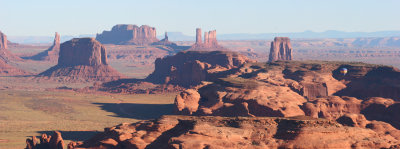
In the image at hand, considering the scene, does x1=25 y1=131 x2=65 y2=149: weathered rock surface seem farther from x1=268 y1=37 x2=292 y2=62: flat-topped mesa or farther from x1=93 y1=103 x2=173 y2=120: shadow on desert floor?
x1=268 y1=37 x2=292 y2=62: flat-topped mesa


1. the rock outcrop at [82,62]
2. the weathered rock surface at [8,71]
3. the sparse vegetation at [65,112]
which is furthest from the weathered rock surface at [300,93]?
the weathered rock surface at [8,71]

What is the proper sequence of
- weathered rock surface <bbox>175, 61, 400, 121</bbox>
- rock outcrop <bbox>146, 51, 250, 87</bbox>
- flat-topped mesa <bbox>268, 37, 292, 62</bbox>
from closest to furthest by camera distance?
weathered rock surface <bbox>175, 61, 400, 121</bbox>, rock outcrop <bbox>146, 51, 250, 87</bbox>, flat-topped mesa <bbox>268, 37, 292, 62</bbox>

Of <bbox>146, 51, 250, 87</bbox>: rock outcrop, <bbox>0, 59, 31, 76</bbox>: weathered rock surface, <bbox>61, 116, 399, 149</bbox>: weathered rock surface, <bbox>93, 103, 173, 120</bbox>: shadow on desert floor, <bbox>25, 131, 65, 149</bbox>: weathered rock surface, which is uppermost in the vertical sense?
→ <bbox>61, 116, 399, 149</bbox>: weathered rock surface

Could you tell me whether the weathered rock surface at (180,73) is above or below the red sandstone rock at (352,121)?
below

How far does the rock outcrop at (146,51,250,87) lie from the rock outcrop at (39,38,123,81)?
2043cm

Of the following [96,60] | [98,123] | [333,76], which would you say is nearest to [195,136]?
[98,123]

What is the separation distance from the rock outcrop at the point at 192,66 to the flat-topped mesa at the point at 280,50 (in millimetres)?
32670

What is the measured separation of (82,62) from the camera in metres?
173

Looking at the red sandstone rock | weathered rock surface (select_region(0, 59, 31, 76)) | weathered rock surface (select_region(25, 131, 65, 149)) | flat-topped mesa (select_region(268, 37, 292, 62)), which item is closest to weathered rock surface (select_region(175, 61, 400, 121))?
the red sandstone rock

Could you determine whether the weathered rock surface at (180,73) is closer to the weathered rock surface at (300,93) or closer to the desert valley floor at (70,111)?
the desert valley floor at (70,111)

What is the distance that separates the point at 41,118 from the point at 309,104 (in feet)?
138

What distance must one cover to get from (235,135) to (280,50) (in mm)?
148572

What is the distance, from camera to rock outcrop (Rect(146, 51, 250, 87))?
134m

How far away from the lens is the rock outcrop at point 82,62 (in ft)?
555
